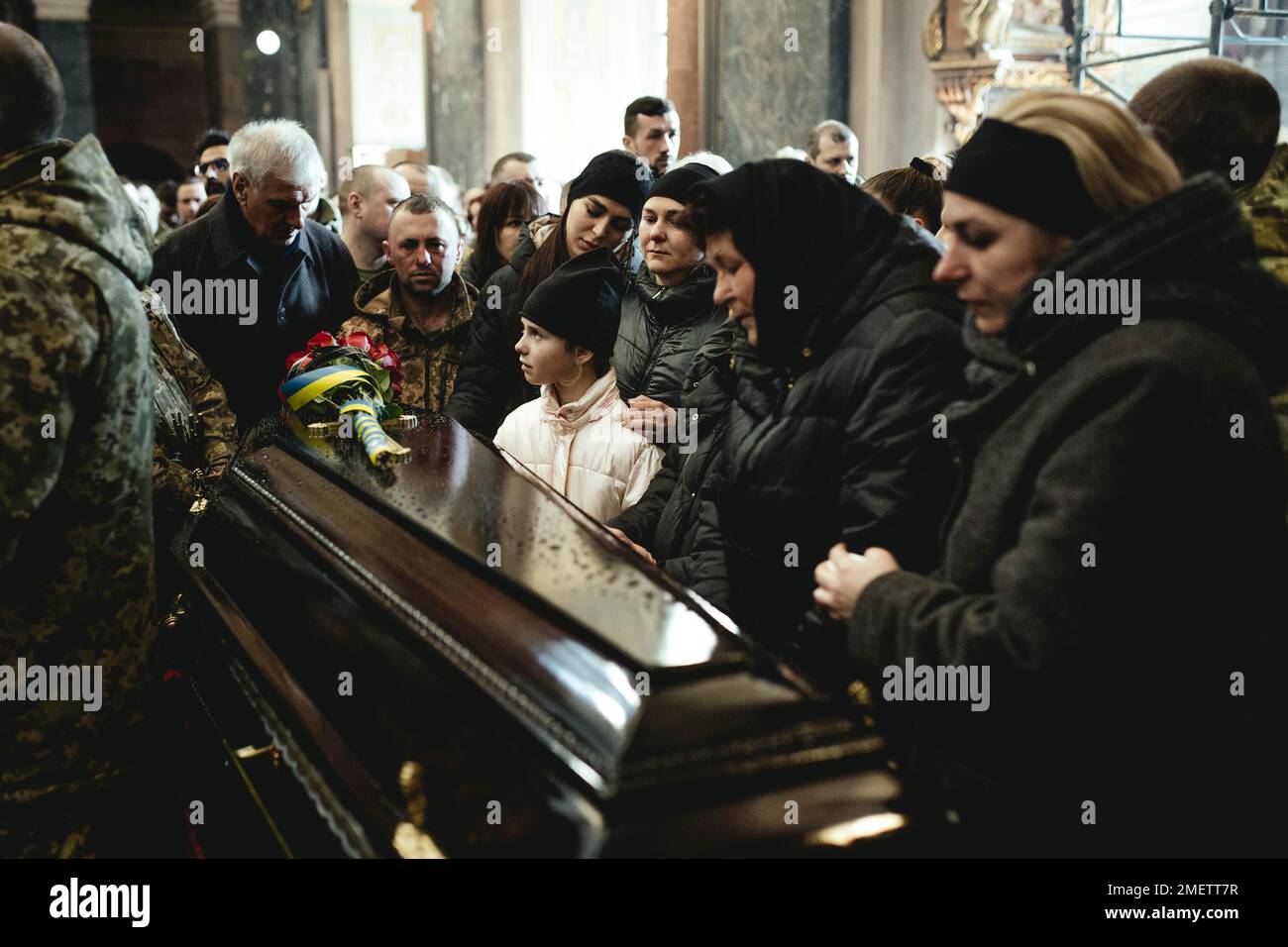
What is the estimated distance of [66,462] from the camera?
79.0 inches

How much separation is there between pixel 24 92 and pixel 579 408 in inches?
54.2

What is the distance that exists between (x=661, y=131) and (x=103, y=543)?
335 cm

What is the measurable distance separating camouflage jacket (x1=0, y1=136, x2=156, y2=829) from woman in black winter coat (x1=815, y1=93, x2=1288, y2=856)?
1.32 metres

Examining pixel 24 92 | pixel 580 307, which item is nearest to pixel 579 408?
pixel 580 307

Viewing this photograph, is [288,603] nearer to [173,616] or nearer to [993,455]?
[173,616]

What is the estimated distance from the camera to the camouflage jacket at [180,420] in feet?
8.97

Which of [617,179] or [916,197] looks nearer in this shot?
[916,197]

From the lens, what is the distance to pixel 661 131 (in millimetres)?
4871

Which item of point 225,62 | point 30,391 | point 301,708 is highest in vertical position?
point 225,62

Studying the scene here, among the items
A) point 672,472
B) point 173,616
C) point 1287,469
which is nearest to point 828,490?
point 1287,469

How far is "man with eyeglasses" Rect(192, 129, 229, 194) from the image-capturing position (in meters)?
6.01

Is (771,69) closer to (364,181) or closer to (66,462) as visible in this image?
(364,181)

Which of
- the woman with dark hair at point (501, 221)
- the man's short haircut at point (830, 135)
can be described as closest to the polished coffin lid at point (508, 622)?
the woman with dark hair at point (501, 221)

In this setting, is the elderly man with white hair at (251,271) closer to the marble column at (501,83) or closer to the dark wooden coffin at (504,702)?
the dark wooden coffin at (504,702)
